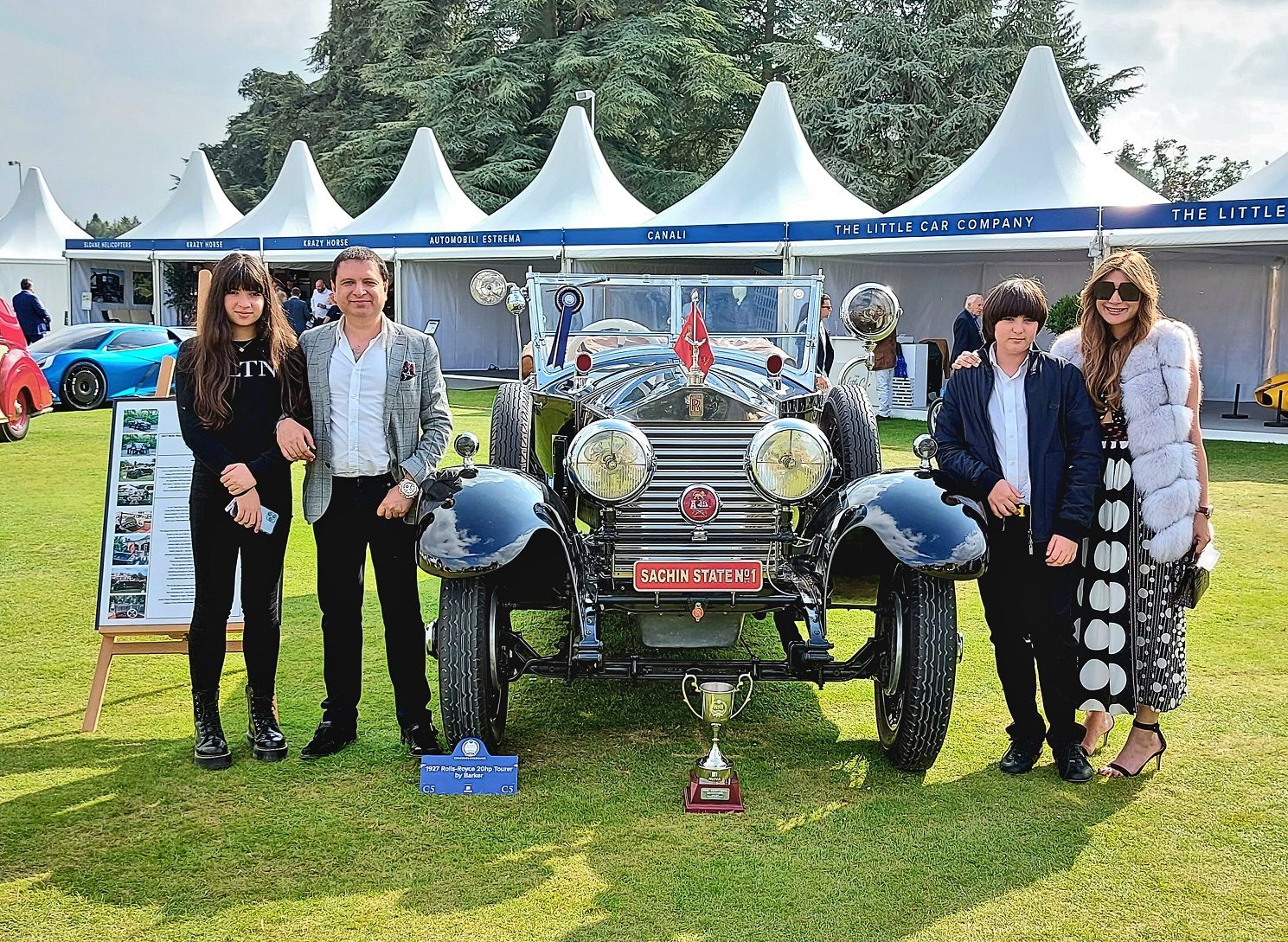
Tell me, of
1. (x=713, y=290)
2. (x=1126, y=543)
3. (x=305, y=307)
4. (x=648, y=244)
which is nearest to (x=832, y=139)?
(x=648, y=244)

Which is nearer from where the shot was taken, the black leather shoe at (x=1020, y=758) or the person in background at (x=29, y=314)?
the black leather shoe at (x=1020, y=758)

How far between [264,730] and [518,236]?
16252mm

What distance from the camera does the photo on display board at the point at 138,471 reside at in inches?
190

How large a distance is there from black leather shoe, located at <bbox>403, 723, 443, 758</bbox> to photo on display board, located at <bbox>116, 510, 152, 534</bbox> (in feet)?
4.84

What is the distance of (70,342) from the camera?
605 inches

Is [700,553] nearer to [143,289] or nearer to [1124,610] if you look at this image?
[1124,610]

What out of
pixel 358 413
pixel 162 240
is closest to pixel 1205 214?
pixel 358 413

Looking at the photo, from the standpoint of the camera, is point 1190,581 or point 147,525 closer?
point 1190,581

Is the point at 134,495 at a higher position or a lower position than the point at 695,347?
lower

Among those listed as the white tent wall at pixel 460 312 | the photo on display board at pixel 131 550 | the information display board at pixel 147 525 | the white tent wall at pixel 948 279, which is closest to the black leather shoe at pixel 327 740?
the information display board at pixel 147 525

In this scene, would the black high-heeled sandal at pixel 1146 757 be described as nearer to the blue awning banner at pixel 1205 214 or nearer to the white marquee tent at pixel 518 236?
the blue awning banner at pixel 1205 214

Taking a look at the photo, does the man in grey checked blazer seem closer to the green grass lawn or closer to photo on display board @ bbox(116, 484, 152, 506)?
the green grass lawn

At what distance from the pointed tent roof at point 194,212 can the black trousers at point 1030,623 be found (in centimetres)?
2424

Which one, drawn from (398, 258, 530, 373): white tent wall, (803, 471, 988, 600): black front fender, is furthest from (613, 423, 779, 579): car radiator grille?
(398, 258, 530, 373): white tent wall
